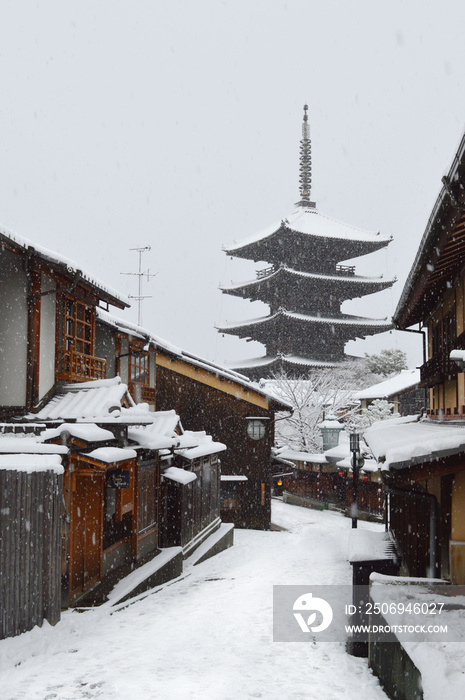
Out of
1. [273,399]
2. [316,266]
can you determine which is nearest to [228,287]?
[316,266]

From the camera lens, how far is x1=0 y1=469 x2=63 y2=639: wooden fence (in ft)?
26.3

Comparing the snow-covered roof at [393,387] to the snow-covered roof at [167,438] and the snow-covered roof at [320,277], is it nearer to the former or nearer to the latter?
the snow-covered roof at [320,277]

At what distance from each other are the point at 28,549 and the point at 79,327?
646 cm

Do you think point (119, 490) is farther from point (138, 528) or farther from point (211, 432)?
point (211, 432)

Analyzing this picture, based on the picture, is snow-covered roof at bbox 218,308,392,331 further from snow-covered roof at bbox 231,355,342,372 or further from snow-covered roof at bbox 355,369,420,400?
snow-covered roof at bbox 355,369,420,400

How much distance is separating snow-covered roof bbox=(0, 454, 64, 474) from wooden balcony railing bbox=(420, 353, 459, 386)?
5776mm

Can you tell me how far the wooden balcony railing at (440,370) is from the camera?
882 centimetres

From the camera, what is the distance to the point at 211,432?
80.1ft

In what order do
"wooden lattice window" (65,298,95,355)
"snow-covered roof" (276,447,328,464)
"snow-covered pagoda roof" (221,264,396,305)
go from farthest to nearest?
"snow-covered pagoda roof" (221,264,396,305) → "snow-covered roof" (276,447,328,464) → "wooden lattice window" (65,298,95,355)

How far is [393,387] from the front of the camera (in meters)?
40.6

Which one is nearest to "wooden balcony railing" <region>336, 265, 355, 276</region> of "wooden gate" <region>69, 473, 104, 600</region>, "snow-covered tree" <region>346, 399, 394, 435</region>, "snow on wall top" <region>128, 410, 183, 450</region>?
"snow-covered tree" <region>346, 399, 394, 435</region>

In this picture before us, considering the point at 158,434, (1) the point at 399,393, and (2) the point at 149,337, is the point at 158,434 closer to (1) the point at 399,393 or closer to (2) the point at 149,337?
(2) the point at 149,337

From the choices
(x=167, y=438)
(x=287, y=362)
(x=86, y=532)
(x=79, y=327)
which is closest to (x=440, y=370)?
(x=167, y=438)

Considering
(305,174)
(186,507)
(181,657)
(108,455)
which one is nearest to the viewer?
(181,657)
